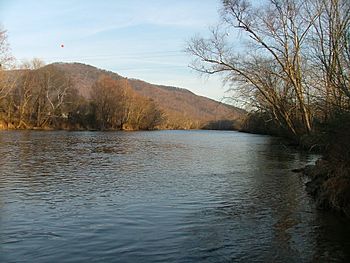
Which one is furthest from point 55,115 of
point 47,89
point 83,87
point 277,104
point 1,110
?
point 277,104

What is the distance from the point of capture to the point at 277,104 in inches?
1554

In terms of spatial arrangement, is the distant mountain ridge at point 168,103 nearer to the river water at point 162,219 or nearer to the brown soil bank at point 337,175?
the river water at point 162,219

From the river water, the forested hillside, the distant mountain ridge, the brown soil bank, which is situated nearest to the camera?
the river water

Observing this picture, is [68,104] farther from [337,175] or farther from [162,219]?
[337,175]

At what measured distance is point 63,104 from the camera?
8625cm

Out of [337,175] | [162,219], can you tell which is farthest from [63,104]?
[337,175]

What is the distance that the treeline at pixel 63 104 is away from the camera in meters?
78.4

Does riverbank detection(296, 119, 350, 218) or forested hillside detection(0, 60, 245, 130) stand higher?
forested hillside detection(0, 60, 245, 130)

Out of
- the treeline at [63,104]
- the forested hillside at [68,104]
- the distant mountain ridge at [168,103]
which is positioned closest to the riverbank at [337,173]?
the forested hillside at [68,104]

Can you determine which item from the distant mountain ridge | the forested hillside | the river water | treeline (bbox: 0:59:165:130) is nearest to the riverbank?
the river water

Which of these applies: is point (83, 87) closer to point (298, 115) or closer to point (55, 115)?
point (55, 115)

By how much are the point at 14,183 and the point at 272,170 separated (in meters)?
13.0

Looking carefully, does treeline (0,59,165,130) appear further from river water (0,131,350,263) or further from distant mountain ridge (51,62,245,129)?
river water (0,131,350,263)

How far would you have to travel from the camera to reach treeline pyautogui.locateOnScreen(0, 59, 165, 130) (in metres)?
78.4
